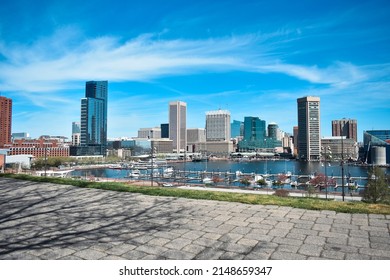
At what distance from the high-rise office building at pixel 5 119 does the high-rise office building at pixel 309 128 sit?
128930mm

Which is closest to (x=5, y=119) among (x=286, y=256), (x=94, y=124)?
(x=94, y=124)

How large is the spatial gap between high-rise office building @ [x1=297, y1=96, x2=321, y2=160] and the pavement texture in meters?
151

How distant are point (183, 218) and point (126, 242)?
5.07 ft

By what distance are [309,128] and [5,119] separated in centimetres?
13416

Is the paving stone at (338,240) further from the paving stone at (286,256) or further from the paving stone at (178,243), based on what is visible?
the paving stone at (178,243)

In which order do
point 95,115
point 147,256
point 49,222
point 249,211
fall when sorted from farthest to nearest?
point 95,115 → point 249,211 → point 49,222 → point 147,256

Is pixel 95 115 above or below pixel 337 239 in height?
above

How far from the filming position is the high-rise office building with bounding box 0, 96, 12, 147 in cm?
7049

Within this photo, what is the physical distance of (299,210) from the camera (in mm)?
5840

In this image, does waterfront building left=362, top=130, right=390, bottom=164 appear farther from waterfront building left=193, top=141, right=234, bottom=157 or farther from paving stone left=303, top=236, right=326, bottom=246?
paving stone left=303, top=236, right=326, bottom=246

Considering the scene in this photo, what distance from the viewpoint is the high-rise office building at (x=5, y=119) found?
7049cm

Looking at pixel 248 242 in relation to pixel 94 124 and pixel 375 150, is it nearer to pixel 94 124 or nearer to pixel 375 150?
pixel 375 150

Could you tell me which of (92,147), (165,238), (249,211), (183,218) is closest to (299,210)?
(249,211)
